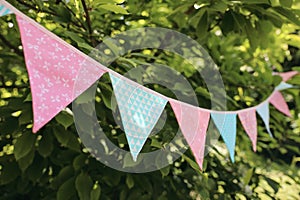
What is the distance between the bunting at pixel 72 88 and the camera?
676mm

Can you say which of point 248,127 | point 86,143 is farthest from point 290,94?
point 86,143

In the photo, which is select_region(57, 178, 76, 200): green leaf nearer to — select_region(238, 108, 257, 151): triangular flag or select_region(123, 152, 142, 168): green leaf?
select_region(123, 152, 142, 168): green leaf

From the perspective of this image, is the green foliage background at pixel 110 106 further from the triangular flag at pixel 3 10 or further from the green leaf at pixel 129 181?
the triangular flag at pixel 3 10

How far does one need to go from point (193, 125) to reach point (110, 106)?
0.67 feet

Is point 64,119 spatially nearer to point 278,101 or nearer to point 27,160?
point 27,160

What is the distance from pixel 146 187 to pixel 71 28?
1.57 feet

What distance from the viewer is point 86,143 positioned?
3.56ft

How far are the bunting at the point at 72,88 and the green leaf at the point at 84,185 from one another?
1.02 ft

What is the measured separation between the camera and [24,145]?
40.4 inches

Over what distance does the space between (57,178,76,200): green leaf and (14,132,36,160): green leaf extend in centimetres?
14

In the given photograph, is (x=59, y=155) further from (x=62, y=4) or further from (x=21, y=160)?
(x=62, y=4)

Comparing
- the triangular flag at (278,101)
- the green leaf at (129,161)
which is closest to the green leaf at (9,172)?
the green leaf at (129,161)

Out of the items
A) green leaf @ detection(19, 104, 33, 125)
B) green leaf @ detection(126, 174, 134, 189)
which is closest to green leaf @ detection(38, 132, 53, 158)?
green leaf @ detection(19, 104, 33, 125)

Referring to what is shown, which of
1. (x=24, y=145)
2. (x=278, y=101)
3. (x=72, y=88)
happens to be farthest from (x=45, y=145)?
(x=278, y=101)
